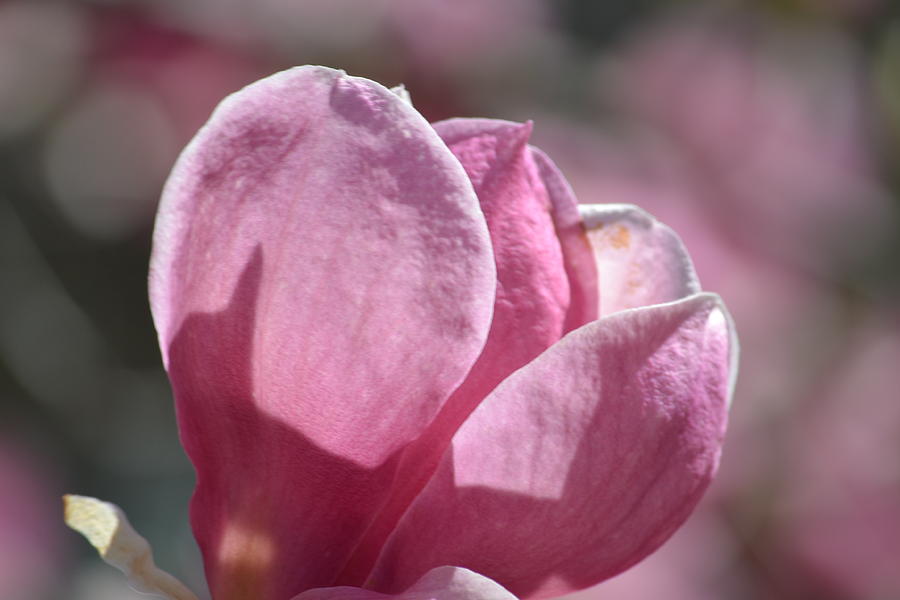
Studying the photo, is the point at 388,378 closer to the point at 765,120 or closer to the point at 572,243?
the point at 572,243

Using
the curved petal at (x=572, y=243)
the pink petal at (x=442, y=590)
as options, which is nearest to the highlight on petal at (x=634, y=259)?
the curved petal at (x=572, y=243)

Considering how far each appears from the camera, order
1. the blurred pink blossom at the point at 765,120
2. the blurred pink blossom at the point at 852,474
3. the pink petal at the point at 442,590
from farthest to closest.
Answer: the blurred pink blossom at the point at 765,120 < the blurred pink blossom at the point at 852,474 < the pink petal at the point at 442,590

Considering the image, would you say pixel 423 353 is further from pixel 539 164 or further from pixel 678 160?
pixel 678 160

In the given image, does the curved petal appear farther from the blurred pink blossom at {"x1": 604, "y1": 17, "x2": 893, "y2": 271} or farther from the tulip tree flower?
the blurred pink blossom at {"x1": 604, "y1": 17, "x2": 893, "y2": 271}

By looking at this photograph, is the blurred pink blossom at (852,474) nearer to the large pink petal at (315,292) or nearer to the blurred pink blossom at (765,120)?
the blurred pink blossom at (765,120)

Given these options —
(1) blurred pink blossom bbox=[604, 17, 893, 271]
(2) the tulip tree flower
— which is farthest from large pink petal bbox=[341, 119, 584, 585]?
(1) blurred pink blossom bbox=[604, 17, 893, 271]

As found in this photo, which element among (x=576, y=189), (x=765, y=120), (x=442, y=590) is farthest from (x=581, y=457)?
(x=765, y=120)
